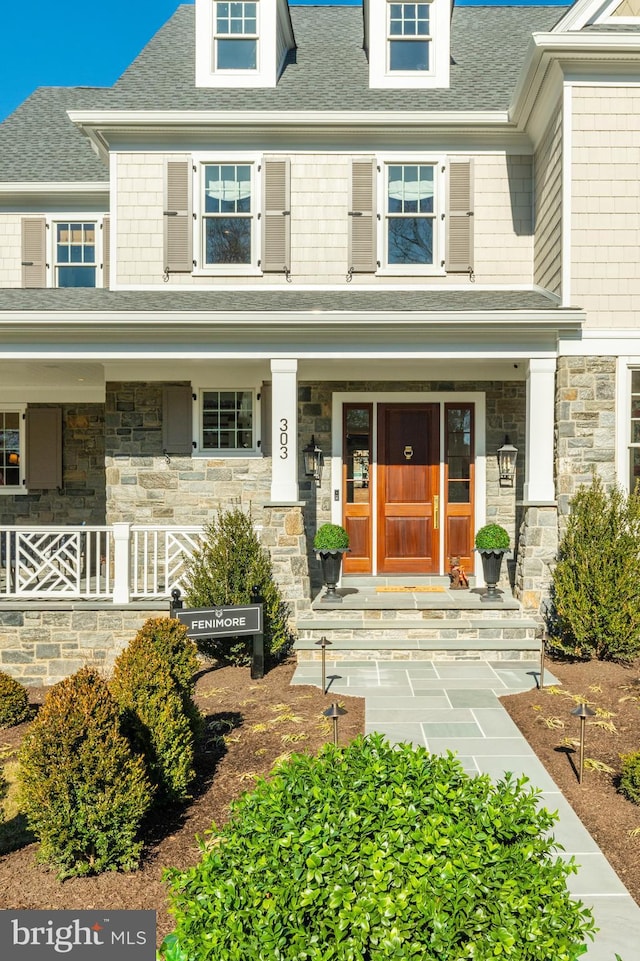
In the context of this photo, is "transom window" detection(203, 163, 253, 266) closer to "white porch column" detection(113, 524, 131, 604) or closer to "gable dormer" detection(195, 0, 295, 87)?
"gable dormer" detection(195, 0, 295, 87)

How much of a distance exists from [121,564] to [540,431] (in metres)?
5.12

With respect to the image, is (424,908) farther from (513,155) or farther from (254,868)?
(513,155)

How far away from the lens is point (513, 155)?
870cm

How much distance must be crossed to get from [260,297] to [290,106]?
2.81 m

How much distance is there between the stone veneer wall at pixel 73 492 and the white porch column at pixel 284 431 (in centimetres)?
379

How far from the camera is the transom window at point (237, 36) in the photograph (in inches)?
356

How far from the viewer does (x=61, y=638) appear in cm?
708

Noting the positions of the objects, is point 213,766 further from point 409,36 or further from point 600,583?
point 409,36

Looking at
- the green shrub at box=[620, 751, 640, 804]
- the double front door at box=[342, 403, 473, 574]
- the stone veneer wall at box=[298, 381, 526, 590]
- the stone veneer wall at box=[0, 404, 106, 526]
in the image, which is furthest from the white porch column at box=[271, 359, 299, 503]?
the green shrub at box=[620, 751, 640, 804]

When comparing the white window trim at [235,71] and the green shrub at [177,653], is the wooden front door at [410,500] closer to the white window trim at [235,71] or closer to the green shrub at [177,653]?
the green shrub at [177,653]

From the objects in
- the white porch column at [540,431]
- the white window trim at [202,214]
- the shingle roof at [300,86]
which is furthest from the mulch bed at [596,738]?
the shingle roof at [300,86]

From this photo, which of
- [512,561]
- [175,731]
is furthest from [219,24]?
[175,731]

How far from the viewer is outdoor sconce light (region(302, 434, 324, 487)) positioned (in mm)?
8641

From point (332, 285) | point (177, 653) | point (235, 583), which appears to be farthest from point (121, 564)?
point (332, 285)
